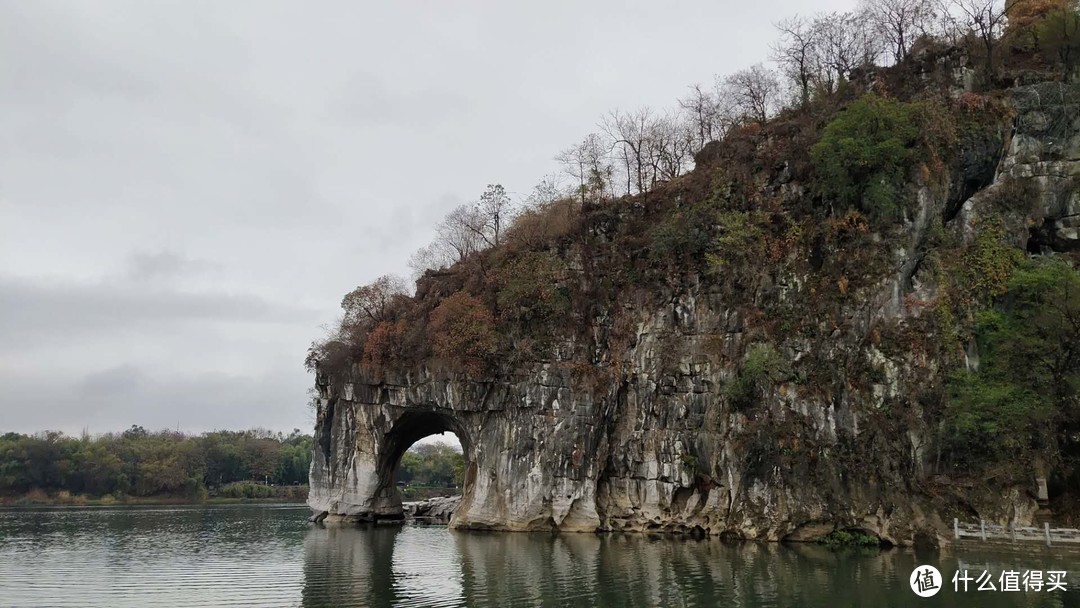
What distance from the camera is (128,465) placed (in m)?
78.0

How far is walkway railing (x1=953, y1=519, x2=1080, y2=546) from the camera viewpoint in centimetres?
2039

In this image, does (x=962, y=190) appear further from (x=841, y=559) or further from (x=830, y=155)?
(x=841, y=559)

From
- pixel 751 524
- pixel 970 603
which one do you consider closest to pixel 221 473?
pixel 751 524

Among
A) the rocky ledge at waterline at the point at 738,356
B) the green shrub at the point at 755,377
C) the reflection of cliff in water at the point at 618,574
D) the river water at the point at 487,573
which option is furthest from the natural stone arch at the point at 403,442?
the green shrub at the point at 755,377

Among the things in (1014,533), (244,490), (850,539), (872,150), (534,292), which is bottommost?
(244,490)

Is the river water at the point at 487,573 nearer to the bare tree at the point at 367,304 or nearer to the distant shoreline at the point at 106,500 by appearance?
the bare tree at the point at 367,304

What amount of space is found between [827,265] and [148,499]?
7645cm

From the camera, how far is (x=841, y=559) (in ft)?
73.5

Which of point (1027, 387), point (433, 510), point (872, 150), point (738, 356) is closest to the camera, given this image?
point (1027, 387)

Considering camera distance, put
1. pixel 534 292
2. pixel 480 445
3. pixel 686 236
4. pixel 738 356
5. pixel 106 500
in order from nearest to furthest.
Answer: pixel 738 356, pixel 686 236, pixel 480 445, pixel 534 292, pixel 106 500

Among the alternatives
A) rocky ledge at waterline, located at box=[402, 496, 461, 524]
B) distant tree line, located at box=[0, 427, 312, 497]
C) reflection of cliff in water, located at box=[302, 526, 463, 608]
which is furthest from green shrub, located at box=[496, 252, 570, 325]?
Answer: distant tree line, located at box=[0, 427, 312, 497]

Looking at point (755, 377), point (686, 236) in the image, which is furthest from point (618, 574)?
point (686, 236)

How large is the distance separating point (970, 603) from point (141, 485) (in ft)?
273

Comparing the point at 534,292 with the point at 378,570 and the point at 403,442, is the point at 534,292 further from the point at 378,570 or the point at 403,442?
the point at 378,570
